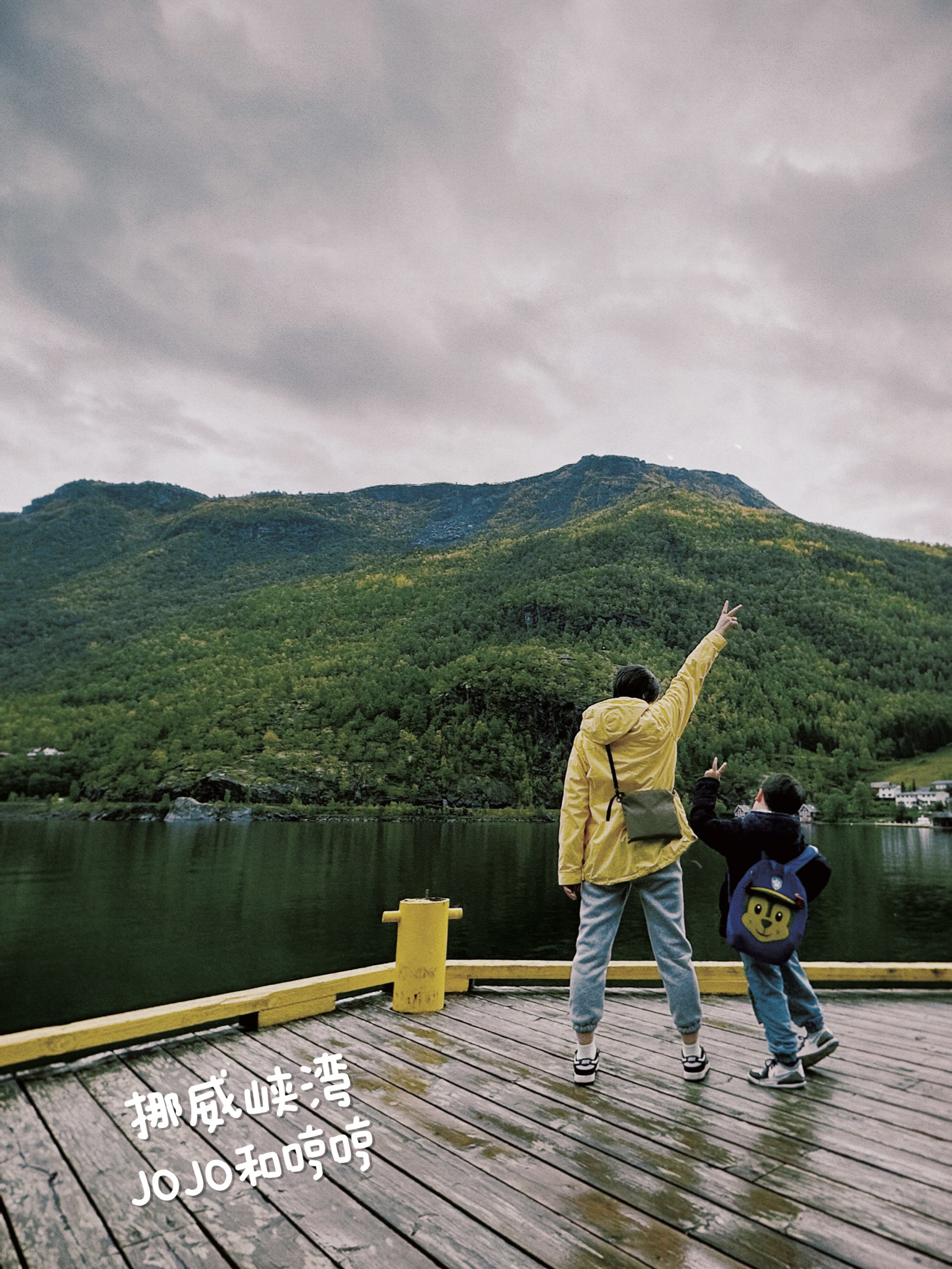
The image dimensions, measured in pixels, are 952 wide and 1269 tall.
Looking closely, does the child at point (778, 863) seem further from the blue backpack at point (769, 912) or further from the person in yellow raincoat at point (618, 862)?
the person in yellow raincoat at point (618, 862)

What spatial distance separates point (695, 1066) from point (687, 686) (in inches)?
68.8

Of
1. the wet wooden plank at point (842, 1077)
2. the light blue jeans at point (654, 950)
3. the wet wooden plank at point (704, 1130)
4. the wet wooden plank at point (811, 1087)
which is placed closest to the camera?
the wet wooden plank at point (704, 1130)

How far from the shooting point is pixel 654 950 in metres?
3.37

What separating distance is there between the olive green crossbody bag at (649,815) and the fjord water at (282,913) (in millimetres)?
4973

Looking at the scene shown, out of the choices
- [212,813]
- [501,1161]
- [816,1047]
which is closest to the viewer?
[501,1161]

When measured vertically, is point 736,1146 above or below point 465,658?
below

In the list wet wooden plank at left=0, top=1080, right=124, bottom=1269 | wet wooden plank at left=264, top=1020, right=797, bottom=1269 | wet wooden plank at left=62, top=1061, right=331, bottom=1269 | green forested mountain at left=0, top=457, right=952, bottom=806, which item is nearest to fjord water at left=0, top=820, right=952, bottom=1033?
wet wooden plank at left=264, top=1020, right=797, bottom=1269

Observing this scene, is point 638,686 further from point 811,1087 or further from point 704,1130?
point 811,1087

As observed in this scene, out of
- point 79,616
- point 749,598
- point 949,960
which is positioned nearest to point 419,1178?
point 949,960

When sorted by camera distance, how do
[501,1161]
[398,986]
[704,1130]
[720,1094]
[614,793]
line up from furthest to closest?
[398,986] → [614,793] → [720,1094] → [704,1130] → [501,1161]

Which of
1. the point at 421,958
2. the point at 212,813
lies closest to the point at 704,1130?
the point at 421,958

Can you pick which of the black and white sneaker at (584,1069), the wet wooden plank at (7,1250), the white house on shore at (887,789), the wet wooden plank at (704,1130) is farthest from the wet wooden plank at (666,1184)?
the white house on shore at (887,789)

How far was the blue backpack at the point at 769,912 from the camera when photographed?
132 inches

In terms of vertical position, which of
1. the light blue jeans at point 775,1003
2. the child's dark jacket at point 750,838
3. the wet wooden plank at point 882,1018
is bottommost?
the wet wooden plank at point 882,1018
